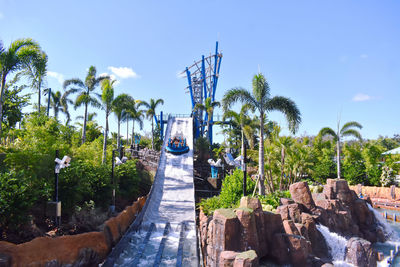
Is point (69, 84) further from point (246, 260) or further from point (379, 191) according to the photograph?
point (379, 191)

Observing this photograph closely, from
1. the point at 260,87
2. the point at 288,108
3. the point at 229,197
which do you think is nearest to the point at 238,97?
the point at 260,87

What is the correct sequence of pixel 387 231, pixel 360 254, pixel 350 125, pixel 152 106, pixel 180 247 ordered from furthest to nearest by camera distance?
pixel 152 106
pixel 350 125
pixel 387 231
pixel 180 247
pixel 360 254

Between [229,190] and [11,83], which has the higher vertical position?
[11,83]

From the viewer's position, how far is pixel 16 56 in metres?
8.57

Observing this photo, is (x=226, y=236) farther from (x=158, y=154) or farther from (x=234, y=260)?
(x=158, y=154)

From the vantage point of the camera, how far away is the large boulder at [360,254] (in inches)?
365

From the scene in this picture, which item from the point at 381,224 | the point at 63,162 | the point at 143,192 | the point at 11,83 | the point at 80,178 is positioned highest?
the point at 11,83

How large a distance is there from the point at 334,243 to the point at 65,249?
29.2 ft

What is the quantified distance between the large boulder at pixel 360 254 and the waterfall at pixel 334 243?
0.39 metres

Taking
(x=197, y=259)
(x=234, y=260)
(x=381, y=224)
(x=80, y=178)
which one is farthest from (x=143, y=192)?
(x=381, y=224)

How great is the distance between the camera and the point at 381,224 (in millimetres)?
15016

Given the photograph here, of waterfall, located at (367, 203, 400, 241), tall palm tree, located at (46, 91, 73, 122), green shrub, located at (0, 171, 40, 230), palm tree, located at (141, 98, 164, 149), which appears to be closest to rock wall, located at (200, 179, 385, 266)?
waterfall, located at (367, 203, 400, 241)

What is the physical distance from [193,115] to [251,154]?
1834 centimetres

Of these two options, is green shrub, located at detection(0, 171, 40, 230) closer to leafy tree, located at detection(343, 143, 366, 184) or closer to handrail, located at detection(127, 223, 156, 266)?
handrail, located at detection(127, 223, 156, 266)
